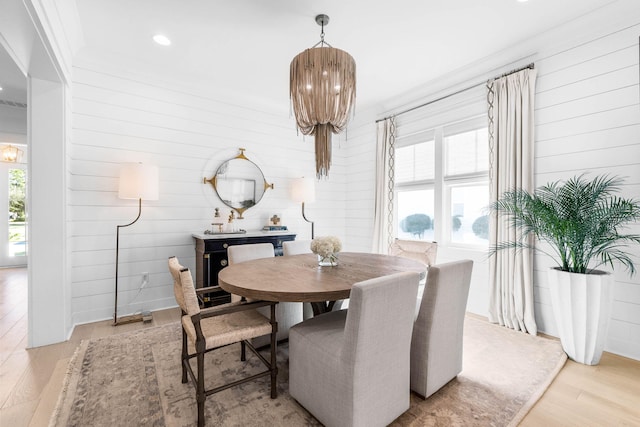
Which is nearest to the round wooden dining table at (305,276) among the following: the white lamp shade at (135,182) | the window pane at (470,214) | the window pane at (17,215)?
the window pane at (470,214)

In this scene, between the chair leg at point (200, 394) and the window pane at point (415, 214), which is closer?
the chair leg at point (200, 394)

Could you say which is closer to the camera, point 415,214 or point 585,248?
point 585,248

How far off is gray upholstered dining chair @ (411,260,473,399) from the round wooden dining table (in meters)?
0.29

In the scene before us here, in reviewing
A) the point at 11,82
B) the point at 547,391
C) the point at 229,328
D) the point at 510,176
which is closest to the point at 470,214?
the point at 510,176

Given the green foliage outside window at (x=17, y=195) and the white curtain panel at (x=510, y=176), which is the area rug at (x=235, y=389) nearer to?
the white curtain panel at (x=510, y=176)

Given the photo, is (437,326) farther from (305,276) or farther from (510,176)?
(510,176)

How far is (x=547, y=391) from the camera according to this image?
1.90m

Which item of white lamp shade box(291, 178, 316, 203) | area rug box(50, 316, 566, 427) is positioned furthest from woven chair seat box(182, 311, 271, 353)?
white lamp shade box(291, 178, 316, 203)

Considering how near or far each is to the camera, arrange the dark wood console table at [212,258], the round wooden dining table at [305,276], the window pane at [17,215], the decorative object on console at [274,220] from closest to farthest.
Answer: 1. the round wooden dining table at [305,276]
2. the dark wood console table at [212,258]
3. the decorative object on console at [274,220]
4. the window pane at [17,215]

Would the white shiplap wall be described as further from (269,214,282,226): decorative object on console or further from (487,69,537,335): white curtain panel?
(269,214,282,226): decorative object on console

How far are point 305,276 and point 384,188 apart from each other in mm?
2770

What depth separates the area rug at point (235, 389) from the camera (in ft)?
5.28

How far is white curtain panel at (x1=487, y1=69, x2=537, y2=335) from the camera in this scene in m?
2.78

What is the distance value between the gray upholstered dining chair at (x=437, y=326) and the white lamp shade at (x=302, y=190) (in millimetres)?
2688
